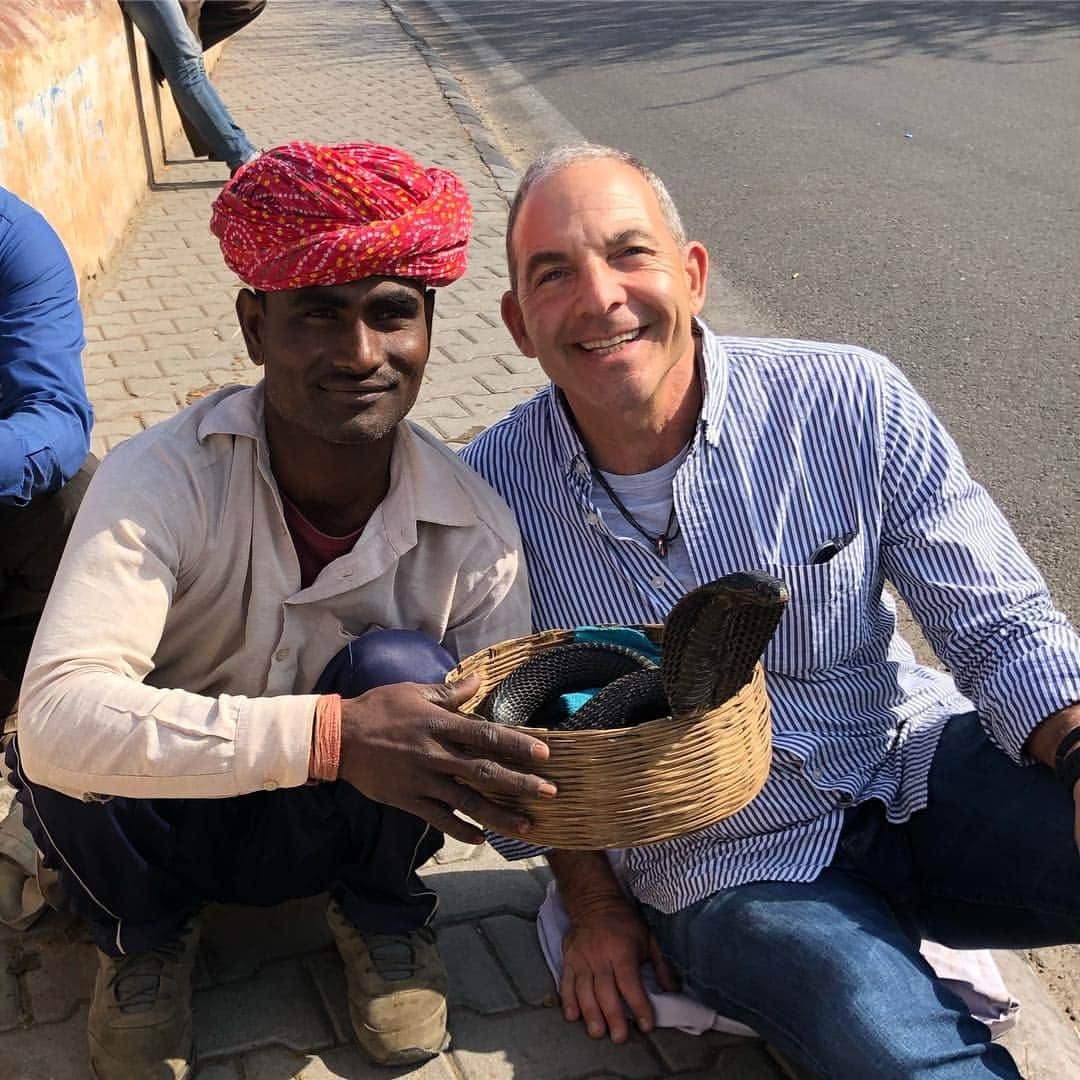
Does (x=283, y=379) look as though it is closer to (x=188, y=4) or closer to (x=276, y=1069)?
(x=276, y=1069)

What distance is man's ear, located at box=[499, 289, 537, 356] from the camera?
2689 mm

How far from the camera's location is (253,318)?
255cm

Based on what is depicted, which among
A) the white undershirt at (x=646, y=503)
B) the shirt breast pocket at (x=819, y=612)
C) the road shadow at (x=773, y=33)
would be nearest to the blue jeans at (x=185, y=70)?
the road shadow at (x=773, y=33)

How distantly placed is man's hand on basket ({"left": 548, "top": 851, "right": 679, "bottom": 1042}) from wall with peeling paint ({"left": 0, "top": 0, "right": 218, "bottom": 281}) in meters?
3.93

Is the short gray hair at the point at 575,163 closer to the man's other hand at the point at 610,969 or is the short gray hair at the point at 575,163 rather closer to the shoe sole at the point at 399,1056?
the man's other hand at the point at 610,969

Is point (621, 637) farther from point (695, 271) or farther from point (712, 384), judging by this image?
point (695, 271)

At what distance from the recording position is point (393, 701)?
6.99 ft

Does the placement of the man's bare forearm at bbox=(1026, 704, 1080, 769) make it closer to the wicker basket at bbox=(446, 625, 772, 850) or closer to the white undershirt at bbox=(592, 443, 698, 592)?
the wicker basket at bbox=(446, 625, 772, 850)

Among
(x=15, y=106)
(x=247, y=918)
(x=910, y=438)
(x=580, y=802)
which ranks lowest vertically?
(x=247, y=918)

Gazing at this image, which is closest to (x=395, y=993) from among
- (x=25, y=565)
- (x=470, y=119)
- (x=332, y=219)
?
(x=332, y=219)

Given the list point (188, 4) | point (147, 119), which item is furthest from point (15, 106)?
Result: point (188, 4)

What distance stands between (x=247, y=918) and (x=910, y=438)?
154 centimetres

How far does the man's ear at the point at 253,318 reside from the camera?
2.52 m

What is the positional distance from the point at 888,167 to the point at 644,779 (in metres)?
7.90
